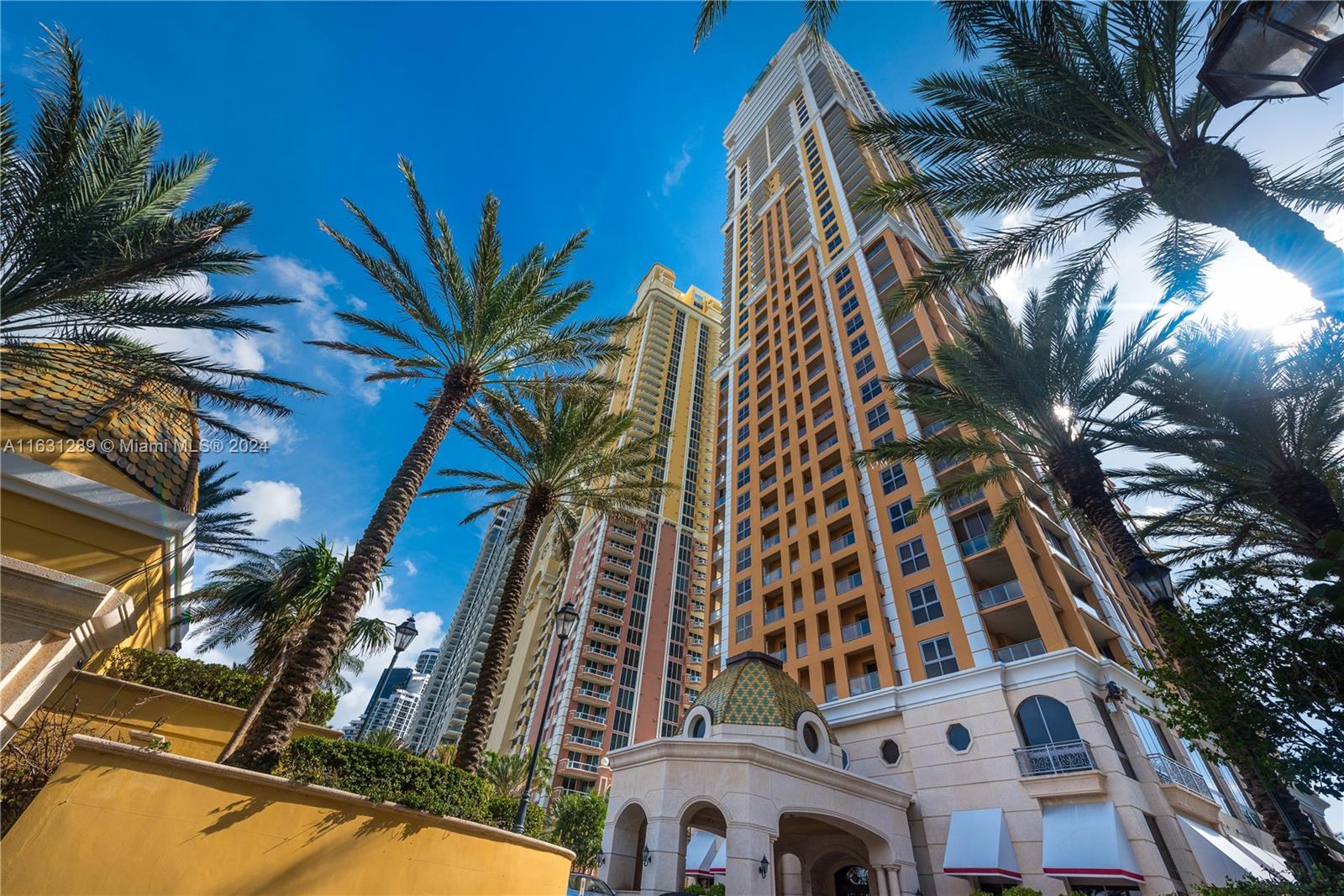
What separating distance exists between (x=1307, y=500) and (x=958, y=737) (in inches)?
562

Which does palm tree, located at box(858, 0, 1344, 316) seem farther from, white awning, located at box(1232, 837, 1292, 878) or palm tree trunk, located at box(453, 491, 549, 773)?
white awning, located at box(1232, 837, 1292, 878)

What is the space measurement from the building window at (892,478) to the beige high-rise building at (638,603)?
21486mm

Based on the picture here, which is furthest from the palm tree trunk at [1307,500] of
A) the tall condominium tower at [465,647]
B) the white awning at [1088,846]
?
the tall condominium tower at [465,647]

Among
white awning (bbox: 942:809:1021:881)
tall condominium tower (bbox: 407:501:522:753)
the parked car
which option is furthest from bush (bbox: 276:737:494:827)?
tall condominium tower (bbox: 407:501:522:753)

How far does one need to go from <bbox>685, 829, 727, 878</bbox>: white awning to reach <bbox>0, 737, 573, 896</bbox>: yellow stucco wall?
18.1 meters

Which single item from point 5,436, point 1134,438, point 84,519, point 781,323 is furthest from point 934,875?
point 781,323

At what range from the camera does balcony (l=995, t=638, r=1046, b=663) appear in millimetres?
21234

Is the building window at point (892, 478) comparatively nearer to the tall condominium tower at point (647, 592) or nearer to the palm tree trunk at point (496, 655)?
the tall condominium tower at point (647, 592)

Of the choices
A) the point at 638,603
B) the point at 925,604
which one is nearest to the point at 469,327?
the point at 925,604

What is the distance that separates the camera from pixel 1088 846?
16.9 metres

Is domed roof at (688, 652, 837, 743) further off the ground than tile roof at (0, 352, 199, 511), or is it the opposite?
domed roof at (688, 652, 837, 743)

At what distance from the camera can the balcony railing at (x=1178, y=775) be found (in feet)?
62.0

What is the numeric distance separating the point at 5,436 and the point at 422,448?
588 centimetres

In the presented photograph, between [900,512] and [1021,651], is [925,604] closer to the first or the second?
[1021,651]
